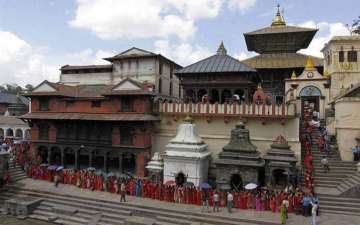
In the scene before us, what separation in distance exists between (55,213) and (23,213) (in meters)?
1.81

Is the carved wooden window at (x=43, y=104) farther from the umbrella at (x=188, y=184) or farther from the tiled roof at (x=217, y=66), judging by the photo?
the umbrella at (x=188, y=184)

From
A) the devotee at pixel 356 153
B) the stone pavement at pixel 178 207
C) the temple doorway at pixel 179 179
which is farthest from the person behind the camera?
the devotee at pixel 356 153

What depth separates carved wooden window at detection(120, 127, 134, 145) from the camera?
2226 cm

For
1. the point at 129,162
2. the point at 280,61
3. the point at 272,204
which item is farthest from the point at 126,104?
the point at 280,61

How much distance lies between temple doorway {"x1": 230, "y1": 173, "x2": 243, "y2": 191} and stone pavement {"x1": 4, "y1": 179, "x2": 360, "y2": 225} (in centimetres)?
258

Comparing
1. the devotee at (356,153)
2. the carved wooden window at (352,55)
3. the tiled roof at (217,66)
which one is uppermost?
the carved wooden window at (352,55)

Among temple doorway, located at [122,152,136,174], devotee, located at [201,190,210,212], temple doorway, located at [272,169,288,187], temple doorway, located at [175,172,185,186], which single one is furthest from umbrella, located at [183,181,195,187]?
temple doorway, located at [122,152,136,174]

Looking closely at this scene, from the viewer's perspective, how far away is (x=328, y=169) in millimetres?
19312

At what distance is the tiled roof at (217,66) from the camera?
22.1m

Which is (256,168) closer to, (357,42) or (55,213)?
(55,213)

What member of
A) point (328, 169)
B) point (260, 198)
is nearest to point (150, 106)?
point (260, 198)

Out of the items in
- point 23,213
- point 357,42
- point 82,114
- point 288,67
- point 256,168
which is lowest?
point 23,213

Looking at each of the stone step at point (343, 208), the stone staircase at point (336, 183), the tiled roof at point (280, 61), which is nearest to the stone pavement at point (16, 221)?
the stone step at point (343, 208)

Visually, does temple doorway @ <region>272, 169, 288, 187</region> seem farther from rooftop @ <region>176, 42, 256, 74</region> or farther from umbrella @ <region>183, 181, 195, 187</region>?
rooftop @ <region>176, 42, 256, 74</region>
